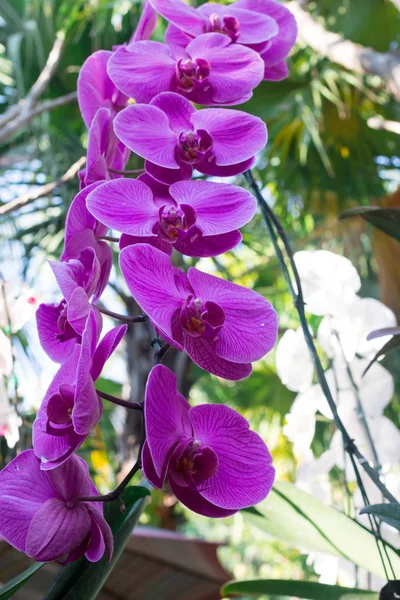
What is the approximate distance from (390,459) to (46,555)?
290 millimetres

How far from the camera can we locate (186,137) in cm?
26

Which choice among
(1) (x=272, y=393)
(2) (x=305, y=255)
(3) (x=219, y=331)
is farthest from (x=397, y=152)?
(3) (x=219, y=331)

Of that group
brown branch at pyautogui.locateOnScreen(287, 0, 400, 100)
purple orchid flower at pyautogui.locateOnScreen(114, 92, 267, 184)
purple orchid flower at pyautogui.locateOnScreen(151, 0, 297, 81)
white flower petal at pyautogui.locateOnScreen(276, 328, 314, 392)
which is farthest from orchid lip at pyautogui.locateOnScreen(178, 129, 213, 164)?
brown branch at pyautogui.locateOnScreen(287, 0, 400, 100)

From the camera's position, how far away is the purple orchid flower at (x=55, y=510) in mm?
188

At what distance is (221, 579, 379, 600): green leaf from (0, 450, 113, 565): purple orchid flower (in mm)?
136

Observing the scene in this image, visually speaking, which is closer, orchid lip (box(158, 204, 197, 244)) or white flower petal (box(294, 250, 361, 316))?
orchid lip (box(158, 204, 197, 244))

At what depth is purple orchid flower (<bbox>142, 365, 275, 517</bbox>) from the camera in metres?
0.20

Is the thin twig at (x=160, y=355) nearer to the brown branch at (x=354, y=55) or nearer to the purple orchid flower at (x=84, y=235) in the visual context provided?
the purple orchid flower at (x=84, y=235)

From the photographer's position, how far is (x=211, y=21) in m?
0.33

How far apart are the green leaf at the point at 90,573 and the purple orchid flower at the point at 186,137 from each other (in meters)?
0.14

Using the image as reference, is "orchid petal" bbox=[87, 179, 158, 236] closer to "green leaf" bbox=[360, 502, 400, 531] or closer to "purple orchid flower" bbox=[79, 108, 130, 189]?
"purple orchid flower" bbox=[79, 108, 130, 189]

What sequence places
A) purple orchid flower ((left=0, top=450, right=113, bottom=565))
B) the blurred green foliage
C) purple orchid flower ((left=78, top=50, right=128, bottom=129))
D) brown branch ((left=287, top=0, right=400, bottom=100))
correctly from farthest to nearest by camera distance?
the blurred green foliage, brown branch ((left=287, top=0, right=400, bottom=100)), purple orchid flower ((left=78, top=50, right=128, bottom=129)), purple orchid flower ((left=0, top=450, right=113, bottom=565))

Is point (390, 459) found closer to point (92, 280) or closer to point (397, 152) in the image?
point (92, 280)

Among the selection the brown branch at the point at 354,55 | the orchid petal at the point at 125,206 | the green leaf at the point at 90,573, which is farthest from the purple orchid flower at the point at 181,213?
the brown branch at the point at 354,55
